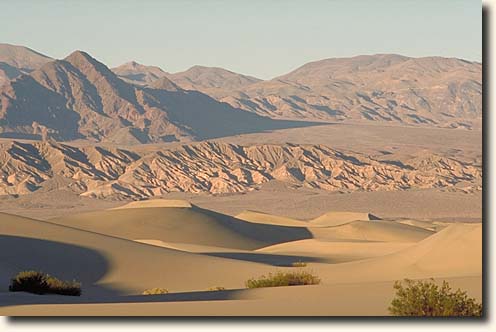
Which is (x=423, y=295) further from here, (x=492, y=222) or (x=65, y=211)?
(x=65, y=211)

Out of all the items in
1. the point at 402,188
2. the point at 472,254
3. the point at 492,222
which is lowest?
the point at 402,188

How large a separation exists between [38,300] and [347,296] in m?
6.27

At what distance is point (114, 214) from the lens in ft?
263

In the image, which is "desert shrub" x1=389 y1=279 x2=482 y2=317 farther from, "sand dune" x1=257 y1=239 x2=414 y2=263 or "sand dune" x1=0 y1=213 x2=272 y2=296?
"sand dune" x1=257 y1=239 x2=414 y2=263

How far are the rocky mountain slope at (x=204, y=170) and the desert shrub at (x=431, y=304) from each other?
471ft

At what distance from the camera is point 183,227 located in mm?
76438

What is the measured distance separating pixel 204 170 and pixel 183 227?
4225 inches

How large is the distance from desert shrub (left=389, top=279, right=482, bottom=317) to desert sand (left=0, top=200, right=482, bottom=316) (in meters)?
0.31

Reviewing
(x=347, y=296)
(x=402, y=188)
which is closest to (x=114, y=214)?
(x=347, y=296)

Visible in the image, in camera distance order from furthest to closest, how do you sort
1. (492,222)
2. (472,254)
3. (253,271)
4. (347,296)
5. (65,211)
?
(65,211)
(253,271)
(472,254)
(347,296)
(492,222)

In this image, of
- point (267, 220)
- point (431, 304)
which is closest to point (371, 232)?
point (267, 220)

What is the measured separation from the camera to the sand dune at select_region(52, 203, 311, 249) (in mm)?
73750

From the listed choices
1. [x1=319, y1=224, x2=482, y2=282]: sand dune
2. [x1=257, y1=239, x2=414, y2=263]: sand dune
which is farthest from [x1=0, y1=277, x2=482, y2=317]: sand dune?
[x1=257, y1=239, x2=414, y2=263]: sand dune

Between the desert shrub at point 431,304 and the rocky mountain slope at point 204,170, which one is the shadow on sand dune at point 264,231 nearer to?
the desert shrub at point 431,304
